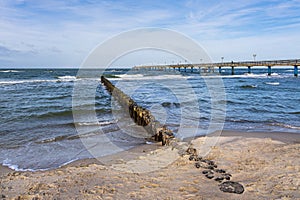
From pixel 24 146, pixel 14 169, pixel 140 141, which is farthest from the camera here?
pixel 140 141

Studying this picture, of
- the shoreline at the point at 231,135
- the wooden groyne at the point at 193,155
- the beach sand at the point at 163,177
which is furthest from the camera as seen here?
the shoreline at the point at 231,135

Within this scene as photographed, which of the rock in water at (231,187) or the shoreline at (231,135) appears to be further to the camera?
the shoreline at (231,135)

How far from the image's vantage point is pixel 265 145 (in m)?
7.53

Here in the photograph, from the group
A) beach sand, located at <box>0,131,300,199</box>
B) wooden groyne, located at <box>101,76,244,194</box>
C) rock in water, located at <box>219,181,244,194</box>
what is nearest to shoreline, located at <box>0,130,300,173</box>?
beach sand, located at <box>0,131,300,199</box>

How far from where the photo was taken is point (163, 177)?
514 cm

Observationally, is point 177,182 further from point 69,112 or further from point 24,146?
point 69,112

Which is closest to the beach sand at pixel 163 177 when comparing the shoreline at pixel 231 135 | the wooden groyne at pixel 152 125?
the shoreline at pixel 231 135

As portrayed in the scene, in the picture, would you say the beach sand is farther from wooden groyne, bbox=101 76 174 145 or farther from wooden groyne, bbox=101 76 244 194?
wooden groyne, bbox=101 76 174 145

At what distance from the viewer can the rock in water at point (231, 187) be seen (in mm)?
4416

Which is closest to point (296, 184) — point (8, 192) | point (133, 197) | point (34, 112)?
point (133, 197)

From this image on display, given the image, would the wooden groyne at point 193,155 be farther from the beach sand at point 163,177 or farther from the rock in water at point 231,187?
the beach sand at point 163,177

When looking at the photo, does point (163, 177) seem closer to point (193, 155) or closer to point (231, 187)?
point (231, 187)

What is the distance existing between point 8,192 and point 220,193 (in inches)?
149

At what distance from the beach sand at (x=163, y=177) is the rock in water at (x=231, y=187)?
90mm
